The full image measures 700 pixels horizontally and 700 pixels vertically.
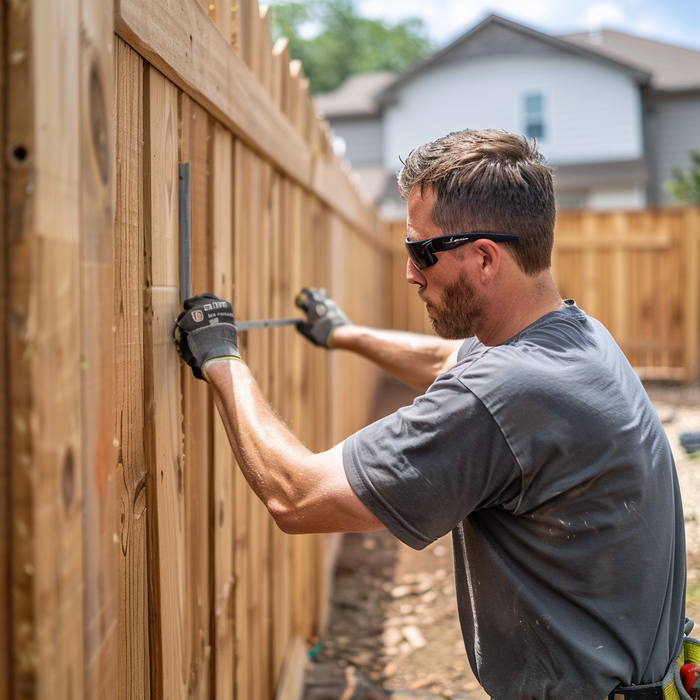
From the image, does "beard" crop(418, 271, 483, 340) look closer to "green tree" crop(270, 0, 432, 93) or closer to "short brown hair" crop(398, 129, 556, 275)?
"short brown hair" crop(398, 129, 556, 275)

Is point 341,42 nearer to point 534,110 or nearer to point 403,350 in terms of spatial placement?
point 534,110

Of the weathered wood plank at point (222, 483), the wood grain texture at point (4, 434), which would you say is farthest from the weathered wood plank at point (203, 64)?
the wood grain texture at point (4, 434)

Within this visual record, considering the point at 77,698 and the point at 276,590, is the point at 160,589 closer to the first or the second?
the point at 77,698

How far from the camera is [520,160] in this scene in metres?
1.76

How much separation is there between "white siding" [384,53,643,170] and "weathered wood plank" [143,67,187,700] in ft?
54.6

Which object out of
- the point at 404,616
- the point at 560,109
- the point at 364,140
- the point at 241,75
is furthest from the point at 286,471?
the point at 364,140

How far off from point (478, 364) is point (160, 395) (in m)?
0.72

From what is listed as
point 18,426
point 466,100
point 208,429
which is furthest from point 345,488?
point 466,100

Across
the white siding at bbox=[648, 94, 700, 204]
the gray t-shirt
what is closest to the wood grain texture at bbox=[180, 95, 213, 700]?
the gray t-shirt

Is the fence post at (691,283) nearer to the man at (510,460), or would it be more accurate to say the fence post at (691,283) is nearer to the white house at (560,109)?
the white house at (560,109)

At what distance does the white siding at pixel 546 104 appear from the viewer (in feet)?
56.8

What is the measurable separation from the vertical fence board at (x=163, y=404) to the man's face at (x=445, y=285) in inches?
24.4

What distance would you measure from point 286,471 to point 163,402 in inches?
13.1

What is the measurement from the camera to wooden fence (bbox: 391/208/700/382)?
33.4ft
